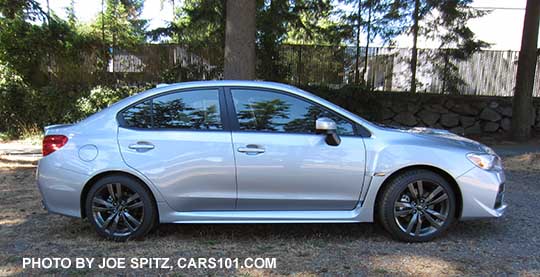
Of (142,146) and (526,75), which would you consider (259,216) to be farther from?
(526,75)

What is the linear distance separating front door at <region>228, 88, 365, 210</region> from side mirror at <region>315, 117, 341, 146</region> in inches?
1.9

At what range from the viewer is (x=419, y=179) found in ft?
14.0

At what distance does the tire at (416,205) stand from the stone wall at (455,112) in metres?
8.87

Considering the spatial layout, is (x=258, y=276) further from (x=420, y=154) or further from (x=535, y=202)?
(x=535, y=202)

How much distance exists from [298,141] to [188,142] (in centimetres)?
104

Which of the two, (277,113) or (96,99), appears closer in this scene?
(277,113)

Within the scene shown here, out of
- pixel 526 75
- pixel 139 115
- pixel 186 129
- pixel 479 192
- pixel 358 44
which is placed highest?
pixel 358 44

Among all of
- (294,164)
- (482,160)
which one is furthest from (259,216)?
(482,160)

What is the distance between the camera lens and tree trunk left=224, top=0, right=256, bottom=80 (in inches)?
308

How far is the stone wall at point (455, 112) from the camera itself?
42.7 ft

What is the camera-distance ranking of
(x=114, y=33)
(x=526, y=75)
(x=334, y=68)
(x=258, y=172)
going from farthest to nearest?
(x=114, y=33) → (x=334, y=68) → (x=526, y=75) → (x=258, y=172)

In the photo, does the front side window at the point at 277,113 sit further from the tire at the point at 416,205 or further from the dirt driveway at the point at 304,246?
the dirt driveway at the point at 304,246

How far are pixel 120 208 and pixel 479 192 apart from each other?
11.3 feet

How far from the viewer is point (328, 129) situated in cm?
411
